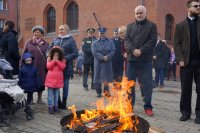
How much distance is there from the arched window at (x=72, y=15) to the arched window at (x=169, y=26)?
735 cm

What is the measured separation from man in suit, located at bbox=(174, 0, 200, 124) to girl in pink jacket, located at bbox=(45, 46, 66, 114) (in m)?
2.69

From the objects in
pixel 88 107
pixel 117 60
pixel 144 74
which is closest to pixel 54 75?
pixel 88 107

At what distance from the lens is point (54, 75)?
289 inches

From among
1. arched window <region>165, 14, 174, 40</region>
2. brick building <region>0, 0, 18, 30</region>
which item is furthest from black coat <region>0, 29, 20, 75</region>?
brick building <region>0, 0, 18, 30</region>

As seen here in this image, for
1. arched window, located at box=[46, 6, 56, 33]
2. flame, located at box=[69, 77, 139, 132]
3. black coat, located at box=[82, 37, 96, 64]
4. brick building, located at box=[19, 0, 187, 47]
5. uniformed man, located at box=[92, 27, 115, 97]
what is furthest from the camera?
arched window, located at box=[46, 6, 56, 33]

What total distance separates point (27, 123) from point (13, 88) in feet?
2.56

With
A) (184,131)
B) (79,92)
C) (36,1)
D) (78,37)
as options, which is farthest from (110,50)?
(36,1)

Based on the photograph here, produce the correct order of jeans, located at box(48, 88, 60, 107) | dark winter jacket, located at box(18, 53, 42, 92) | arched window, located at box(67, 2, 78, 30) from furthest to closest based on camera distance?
arched window, located at box(67, 2, 78, 30)
dark winter jacket, located at box(18, 53, 42, 92)
jeans, located at box(48, 88, 60, 107)

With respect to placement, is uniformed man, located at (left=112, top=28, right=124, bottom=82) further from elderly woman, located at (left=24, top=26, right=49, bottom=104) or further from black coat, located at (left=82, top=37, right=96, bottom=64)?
elderly woman, located at (left=24, top=26, right=49, bottom=104)

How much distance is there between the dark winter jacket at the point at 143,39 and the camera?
6.91m

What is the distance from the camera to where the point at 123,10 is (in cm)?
1931

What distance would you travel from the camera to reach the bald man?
22.6 feet

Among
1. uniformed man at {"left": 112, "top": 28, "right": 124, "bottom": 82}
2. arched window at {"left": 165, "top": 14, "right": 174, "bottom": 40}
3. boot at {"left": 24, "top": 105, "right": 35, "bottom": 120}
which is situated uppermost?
arched window at {"left": 165, "top": 14, "right": 174, "bottom": 40}

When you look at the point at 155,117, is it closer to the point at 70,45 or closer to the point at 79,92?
the point at 70,45
